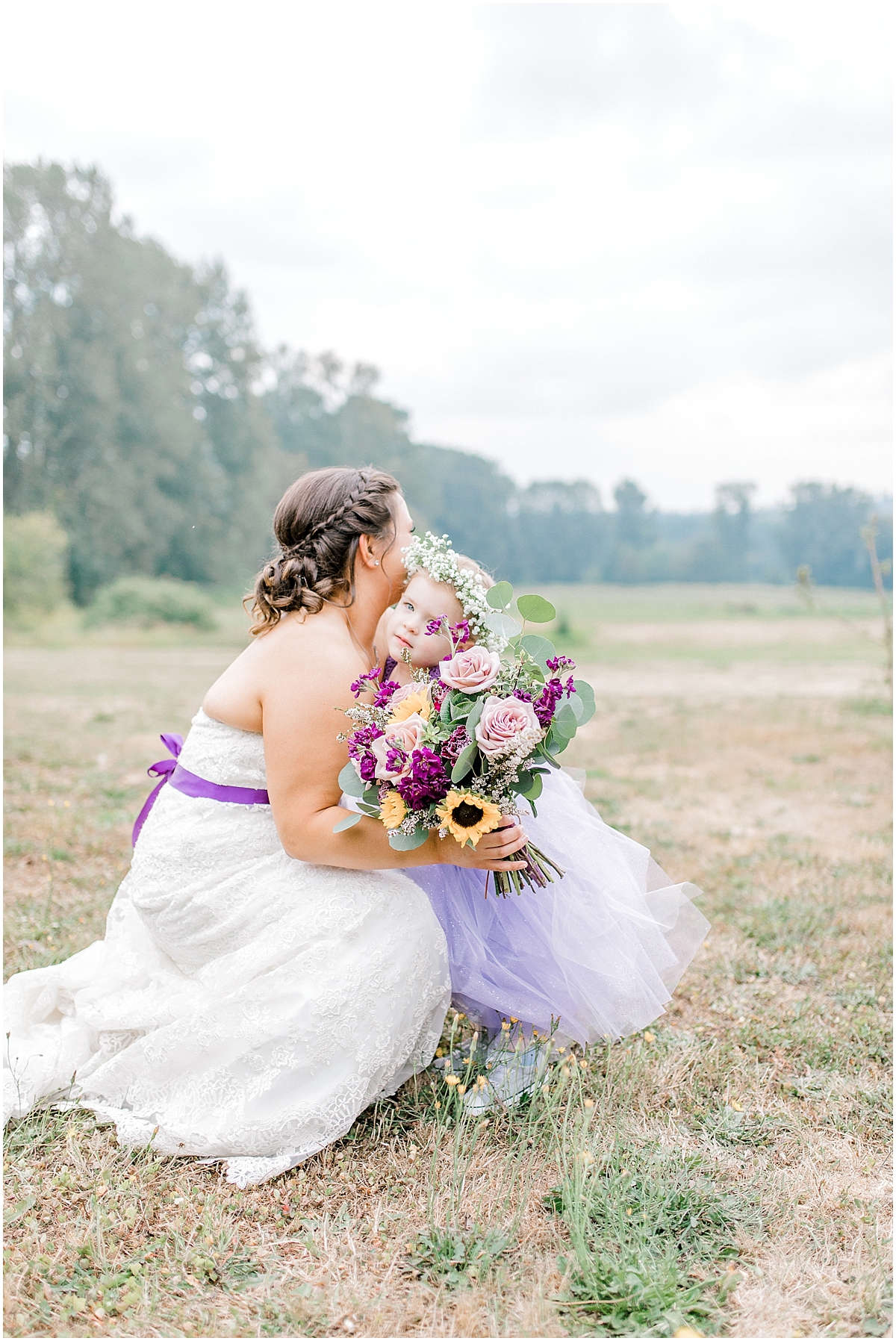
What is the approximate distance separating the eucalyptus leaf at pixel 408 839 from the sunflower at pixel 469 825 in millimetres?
84

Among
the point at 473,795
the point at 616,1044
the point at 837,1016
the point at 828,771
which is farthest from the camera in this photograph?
the point at 828,771

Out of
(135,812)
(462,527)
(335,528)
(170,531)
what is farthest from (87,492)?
(335,528)

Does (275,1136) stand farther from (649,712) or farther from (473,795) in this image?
(649,712)

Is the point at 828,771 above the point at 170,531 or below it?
below

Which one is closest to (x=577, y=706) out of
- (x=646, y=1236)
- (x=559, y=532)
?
(x=646, y=1236)

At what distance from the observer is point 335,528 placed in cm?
295

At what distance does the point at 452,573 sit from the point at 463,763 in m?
0.70

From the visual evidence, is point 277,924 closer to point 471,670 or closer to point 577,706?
point 471,670

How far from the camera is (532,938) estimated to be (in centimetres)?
298

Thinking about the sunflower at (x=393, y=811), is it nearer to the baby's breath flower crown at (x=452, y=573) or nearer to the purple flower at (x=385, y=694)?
the purple flower at (x=385, y=694)

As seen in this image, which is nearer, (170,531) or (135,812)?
(135,812)

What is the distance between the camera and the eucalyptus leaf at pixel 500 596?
2.71m

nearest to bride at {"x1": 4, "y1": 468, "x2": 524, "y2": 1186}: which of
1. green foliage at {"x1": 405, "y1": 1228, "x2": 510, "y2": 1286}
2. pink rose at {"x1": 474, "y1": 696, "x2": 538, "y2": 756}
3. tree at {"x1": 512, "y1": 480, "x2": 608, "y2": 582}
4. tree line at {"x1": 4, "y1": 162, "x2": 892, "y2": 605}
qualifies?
pink rose at {"x1": 474, "y1": 696, "x2": 538, "y2": 756}

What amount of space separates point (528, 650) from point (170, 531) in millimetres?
28974
